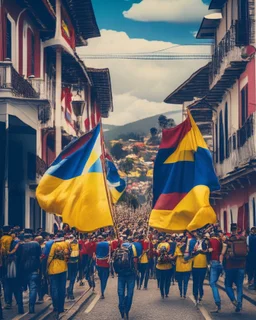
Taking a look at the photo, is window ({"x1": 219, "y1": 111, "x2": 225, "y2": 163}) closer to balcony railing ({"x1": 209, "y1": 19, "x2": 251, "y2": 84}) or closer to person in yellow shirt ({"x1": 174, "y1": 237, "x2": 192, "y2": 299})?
balcony railing ({"x1": 209, "y1": 19, "x2": 251, "y2": 84})

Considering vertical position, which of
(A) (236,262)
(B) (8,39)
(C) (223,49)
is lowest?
(A) (236,262)

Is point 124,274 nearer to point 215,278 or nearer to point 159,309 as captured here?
point 159,309

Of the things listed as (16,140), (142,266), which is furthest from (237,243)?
(16,140)

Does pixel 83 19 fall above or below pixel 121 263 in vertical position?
above

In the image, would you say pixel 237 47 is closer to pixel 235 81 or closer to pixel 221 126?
pixel 235 81

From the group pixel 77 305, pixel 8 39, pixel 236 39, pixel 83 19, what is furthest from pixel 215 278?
pixel 83 19

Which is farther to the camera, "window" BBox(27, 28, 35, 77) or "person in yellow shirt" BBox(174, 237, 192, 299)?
"window" BBox(27, 28, 35, 77)

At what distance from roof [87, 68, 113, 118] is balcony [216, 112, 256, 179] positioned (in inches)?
550

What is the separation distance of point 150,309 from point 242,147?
39.0 ft

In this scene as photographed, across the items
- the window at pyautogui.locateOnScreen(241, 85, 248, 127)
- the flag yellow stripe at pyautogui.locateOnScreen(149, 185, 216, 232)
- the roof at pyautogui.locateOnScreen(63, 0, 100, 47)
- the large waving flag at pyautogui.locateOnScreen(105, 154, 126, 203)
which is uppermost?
the roof at pyautogui.locateOnScreen(63, 0, 100, 47)

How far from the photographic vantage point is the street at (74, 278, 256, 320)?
54.2 feet

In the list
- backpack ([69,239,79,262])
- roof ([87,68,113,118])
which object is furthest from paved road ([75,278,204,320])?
roof ([87,68,113,118])

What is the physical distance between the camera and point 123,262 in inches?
637

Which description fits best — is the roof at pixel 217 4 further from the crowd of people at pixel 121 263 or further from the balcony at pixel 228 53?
the crowd of people at pixel 121 263
